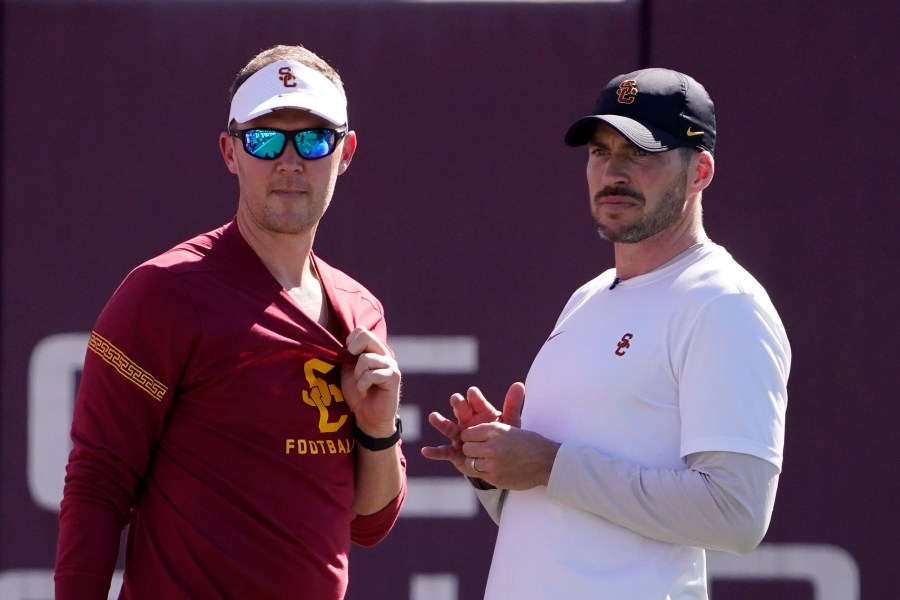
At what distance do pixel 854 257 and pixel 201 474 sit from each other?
2301 mm

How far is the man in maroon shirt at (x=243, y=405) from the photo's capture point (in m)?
1.83

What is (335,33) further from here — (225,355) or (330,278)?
(225,355)

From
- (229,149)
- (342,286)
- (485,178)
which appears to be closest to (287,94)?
(229,149)

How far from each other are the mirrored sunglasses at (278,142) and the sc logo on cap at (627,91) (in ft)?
1.86

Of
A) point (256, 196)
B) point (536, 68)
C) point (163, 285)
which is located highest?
point (536, 68)

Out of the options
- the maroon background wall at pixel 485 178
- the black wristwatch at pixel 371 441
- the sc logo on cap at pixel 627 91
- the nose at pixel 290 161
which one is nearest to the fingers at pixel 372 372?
the black wristwatch at pixel 371 441

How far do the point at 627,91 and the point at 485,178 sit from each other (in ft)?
4.32

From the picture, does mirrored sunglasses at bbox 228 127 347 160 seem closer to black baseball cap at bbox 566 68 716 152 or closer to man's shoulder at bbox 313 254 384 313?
man's shoulder at bbox 313 254 384 313

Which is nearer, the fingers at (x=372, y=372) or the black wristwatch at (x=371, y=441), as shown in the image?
the fingers at (x=372, y=372)

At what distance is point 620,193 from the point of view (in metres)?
2.07

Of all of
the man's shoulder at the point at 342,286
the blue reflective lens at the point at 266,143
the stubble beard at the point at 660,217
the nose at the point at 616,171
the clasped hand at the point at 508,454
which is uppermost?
the blue reflective lens at the point at 266,143

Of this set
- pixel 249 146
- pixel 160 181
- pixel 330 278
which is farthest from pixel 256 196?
pixel 160 181

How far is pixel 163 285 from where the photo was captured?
1.87 metres

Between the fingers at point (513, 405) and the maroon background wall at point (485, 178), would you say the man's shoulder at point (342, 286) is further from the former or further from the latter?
the maroon background wall at point (485, 178)
